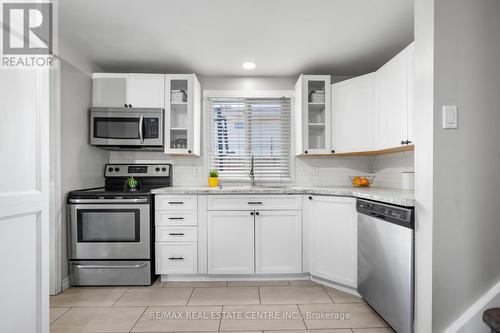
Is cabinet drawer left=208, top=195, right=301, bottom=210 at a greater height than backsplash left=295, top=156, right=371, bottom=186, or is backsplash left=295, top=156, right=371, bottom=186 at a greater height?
backsplash left=295, top=156, right=371, bottom=186

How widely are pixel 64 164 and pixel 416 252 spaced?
9.81ft

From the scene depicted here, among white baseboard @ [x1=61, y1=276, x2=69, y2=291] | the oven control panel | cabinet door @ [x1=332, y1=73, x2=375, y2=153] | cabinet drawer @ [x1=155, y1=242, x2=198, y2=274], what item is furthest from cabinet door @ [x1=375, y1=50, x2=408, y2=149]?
white baseboard @ [x1=61, y1=276, x2=69, y2=291]

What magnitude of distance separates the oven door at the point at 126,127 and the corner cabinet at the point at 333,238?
1.86 metres

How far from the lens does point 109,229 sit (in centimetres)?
274

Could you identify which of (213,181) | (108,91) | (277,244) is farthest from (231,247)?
(108,91)

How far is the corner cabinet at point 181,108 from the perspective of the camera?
319 cm

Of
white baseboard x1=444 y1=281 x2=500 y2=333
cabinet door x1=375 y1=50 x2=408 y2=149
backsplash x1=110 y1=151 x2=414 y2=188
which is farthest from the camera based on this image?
backsplash x1=110 y1=151 x2=414 y2=188

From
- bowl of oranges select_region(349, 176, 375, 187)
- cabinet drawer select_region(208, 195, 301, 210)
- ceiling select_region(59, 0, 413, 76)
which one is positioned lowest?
cabinet drawer select_region(208, 195, 301, 210)

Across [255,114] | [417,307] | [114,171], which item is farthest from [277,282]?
[114,171]

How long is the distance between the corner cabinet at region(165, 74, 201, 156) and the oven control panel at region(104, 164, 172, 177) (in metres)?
0.36

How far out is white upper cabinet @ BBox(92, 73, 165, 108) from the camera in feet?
10.4

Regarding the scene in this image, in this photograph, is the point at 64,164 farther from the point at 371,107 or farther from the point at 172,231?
the point at 371,107

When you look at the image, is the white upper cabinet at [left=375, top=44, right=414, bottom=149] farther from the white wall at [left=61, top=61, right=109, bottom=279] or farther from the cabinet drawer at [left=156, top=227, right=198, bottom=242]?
the white wall at [left=61, top=61, right=109, bottom=279]

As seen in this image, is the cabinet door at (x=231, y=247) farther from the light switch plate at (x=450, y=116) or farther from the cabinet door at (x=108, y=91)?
the light switch plate at (x=450, y=116)
